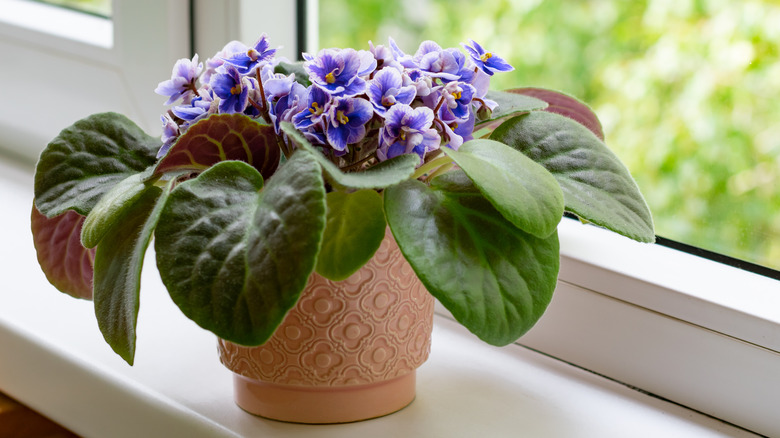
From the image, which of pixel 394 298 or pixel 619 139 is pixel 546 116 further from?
pixel 619 139

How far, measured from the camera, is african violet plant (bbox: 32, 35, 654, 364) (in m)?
0.51

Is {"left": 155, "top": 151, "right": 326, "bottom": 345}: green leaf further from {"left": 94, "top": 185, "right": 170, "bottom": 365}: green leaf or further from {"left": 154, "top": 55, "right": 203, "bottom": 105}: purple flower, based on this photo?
{"left": 154, "top": 55, "right": 203, "bottom": 105}: purple flower

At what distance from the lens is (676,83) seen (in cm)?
100

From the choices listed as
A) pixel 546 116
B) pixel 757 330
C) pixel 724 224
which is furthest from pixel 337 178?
pixel 724 224

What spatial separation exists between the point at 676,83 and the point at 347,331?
0.59 m

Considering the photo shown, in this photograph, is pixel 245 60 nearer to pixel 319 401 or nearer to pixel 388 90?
pixel 388 90

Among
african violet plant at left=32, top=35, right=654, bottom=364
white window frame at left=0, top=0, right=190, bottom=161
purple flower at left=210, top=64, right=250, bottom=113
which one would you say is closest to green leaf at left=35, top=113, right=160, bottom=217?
african violet plant at left=32, top=35, right=654, bottom=364

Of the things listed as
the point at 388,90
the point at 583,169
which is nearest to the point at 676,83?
the point at 583,169

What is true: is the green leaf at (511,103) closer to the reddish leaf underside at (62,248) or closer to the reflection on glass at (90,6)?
the reddish leaf underside at (62,248)

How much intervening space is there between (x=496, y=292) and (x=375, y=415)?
23cm

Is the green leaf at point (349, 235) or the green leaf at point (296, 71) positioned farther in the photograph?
the green leaf at point (296, 71)

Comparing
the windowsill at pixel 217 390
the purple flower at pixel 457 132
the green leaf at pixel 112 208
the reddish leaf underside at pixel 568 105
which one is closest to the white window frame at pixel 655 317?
the windowsill at pixel 217 390

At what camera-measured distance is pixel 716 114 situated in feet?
3.14

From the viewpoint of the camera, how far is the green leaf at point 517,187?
527 mm
